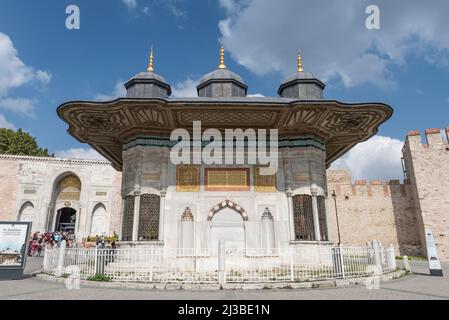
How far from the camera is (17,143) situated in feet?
120

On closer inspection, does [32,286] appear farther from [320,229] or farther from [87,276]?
[320,229]

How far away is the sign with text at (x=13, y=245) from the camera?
8633 millimetres

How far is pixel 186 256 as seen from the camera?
1028 cm

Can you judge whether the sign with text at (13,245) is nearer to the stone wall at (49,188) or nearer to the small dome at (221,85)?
the small dome at (221,85)

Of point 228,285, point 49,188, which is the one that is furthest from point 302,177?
point 49,188

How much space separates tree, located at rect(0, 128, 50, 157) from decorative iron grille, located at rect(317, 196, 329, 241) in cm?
3641

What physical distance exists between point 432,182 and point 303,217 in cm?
1659

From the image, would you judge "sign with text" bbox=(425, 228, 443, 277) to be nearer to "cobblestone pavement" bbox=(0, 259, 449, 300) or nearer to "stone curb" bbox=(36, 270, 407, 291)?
"cobblestone pavement" bbox=(0, 259, 449, 300)

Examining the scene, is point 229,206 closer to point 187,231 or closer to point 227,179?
point 227,179

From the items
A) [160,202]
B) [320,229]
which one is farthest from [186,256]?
[320,229]

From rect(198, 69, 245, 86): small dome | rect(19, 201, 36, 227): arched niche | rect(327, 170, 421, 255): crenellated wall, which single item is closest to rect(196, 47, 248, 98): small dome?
rect(198, 69, 245, 86): small dome

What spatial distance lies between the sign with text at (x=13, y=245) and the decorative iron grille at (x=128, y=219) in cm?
293

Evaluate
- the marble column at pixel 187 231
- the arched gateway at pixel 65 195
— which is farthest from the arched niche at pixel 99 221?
the marble column at pixel 187 231
